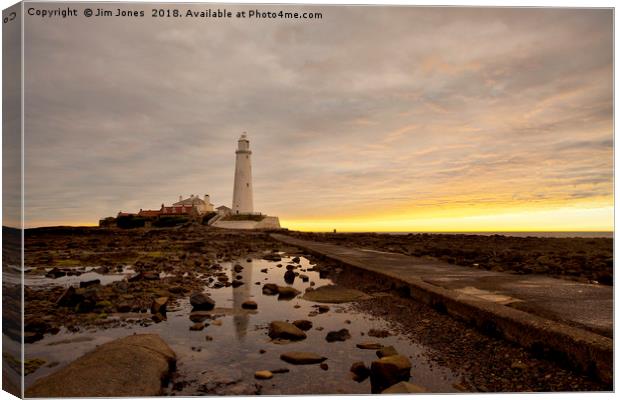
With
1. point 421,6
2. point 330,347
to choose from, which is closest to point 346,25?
point 421,6

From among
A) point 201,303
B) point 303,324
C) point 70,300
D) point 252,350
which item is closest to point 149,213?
→ point 70,300

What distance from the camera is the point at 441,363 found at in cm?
Answer: 349

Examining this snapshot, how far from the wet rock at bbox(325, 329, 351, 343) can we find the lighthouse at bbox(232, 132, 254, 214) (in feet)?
140

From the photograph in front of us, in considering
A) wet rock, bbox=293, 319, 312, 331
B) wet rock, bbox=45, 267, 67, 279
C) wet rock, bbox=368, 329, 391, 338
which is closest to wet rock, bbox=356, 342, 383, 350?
wet rock, bbox=368, 329, 391, 338

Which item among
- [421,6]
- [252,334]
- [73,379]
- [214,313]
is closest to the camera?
[73,379]

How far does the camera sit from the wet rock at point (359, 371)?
324cm

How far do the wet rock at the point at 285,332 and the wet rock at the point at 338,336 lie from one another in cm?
28

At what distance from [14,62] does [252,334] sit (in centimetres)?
329

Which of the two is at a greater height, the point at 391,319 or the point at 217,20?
the point at 217,20

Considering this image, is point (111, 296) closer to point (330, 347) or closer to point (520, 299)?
point (330, 347)

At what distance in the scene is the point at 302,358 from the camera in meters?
3.53

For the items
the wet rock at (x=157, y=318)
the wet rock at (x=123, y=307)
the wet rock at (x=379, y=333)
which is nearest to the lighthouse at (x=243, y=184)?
the wet rock at (x=123, y=307)

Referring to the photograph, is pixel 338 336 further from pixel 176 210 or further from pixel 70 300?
pixel 176 210

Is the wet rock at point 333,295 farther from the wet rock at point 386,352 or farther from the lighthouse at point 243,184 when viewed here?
the lighthouse at point 243,184
